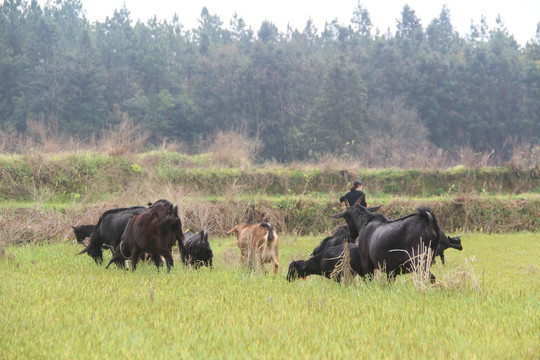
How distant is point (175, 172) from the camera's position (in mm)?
29516

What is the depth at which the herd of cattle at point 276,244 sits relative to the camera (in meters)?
7.52

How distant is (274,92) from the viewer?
189ft

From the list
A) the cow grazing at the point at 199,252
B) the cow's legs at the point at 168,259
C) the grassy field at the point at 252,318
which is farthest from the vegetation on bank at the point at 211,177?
the grassy field at the point at 252,318

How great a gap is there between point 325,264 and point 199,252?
249 cm

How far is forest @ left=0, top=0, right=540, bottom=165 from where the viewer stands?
5203cm

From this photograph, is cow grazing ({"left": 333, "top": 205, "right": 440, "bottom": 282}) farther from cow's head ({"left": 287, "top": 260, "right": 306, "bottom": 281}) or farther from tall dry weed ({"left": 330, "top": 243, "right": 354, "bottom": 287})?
cow's head ({"left": 287, "top": 260, "right": 306, "bottom": 281})

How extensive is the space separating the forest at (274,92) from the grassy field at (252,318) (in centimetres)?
4137

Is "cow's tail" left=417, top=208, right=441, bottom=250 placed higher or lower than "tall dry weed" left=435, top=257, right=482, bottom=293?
higher

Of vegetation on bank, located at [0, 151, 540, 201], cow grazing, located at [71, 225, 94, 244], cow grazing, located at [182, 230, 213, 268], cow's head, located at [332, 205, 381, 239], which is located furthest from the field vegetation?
vegetation on bank, located at [0, 151, 540, 201]

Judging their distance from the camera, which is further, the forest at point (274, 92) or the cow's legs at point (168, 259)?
the forest at point (274, 92)

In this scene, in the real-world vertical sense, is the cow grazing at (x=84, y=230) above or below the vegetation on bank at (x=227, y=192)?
above

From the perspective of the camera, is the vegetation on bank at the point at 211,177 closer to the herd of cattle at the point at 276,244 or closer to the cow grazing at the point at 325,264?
the herd of cattle at the point at 276,244

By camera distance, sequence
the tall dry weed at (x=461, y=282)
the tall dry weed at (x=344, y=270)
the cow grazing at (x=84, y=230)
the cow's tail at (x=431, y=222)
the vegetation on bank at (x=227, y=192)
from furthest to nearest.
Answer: the vegetation on bank at (x=227, y=192) → the cow grazing at (x=84, y=230) → the tall dry weed at (x=344, y=270) → the cow's tail at (x=431, y=222) → the tall dry weed at (x=461, y=282)

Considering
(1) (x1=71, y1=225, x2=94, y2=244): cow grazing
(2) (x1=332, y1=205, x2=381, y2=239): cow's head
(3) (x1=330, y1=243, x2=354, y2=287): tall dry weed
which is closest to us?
(3) (x1=330, y1=243, x2=354, y2=287): tall dry weed
